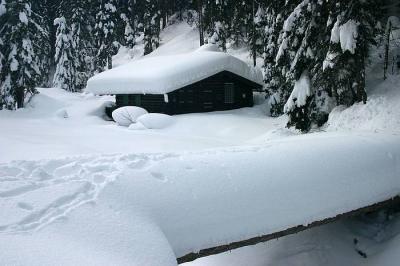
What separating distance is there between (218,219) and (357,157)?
391 centimetres

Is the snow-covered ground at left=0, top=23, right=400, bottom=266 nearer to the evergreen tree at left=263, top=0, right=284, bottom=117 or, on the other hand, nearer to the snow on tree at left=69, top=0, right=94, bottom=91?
the evergreen tree at left=263, top=0, right=284, bottom=117

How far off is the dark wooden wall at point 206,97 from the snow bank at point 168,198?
Answer: 17.8m

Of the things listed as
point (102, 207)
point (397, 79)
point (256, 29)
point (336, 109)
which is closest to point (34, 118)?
point (256, 29)

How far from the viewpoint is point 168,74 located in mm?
23562

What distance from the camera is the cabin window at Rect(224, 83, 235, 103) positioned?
26891mm

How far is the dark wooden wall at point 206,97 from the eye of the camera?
2503 cm

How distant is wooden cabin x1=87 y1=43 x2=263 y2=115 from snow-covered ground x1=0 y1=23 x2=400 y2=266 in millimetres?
16054

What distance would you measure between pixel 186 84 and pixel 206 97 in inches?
101

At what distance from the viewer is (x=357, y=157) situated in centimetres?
776

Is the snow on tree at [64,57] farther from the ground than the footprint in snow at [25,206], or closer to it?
farther from the ground

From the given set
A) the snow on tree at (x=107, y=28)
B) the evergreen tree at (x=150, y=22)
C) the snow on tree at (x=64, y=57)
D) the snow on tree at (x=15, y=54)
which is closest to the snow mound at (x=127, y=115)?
the snow on tree at (x=15, y=54)

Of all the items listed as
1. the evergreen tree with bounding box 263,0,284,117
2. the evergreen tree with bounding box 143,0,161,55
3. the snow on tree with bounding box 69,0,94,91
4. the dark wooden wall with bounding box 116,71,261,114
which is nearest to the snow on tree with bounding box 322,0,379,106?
the evergreen tree with bounding box 263,0,284,117

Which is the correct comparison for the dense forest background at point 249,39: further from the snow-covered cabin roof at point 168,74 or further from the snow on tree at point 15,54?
the snow-covered cabin roof at point 168,74

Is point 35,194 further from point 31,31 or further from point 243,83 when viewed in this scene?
point 31,31
